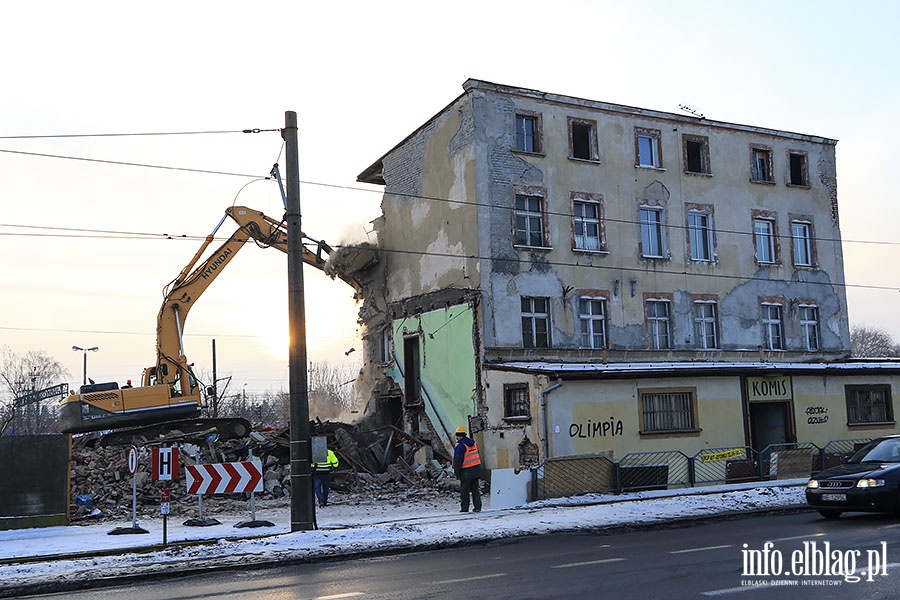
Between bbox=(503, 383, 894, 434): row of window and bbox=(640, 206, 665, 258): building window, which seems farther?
bbox=(640, 206, 665, 258): building window

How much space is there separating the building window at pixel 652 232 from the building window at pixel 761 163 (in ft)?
17.8

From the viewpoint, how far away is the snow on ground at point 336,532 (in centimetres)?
1327

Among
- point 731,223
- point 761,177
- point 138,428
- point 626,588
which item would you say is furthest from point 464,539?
point 761,177

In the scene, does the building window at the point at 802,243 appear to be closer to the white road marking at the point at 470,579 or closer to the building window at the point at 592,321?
the building window at the point at 592,321

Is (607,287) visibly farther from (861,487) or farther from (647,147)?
(861,487)

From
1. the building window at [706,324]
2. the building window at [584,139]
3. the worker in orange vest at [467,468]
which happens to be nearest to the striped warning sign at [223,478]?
the worker in orange vest at [467,468]

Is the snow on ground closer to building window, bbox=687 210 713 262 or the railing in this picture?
the railing

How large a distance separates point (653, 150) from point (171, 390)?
1952 cm

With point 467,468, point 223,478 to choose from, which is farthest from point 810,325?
point 223,478

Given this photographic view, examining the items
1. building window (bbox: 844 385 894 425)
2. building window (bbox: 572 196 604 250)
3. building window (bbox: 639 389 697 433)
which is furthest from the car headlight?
building window (bbox: 572 196 604 250)

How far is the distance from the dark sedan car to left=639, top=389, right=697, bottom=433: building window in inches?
398

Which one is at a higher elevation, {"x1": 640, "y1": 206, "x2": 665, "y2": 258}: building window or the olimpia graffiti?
{"x1": 640, "y1": 206, "x2": 665, "y2": 258}: building window

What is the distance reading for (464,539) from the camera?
597 inches

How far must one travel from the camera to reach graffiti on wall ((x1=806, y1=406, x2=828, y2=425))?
29.4 m
